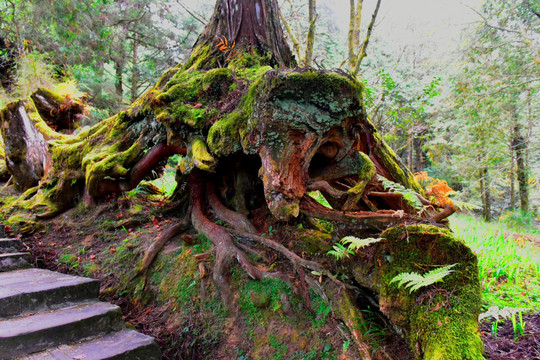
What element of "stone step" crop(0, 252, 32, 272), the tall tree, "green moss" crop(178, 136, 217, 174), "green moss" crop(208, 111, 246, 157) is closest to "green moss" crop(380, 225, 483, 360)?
"green moss" crop(208, 111, 246, 157)

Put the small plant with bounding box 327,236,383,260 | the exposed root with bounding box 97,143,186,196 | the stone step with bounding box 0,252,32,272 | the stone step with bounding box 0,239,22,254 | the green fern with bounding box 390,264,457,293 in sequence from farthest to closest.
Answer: the stone step with bounding box 0,239,22,254
the exposed root with bounding box 97,143,186,196
the stone step with bounding box 0,252,32,272
the small plant with bounding box 327,236,383,260
the green fern with bounding box 390,264,457,293

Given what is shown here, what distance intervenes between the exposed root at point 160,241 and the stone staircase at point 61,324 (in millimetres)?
587

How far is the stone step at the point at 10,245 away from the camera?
4750 millimetres

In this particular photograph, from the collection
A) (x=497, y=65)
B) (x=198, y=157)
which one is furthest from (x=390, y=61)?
(x=198, y=157)

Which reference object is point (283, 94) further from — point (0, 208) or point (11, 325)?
point (0, 208)

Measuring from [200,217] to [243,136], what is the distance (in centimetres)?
170

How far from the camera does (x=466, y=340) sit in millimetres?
2211

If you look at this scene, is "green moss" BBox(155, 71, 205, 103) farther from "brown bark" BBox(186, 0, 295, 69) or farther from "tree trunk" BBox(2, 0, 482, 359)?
"brown bark" BBox(186, 0, 295, 69)

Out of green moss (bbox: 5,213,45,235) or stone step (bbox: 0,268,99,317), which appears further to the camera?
green moss (bbox: 5,213,45,235)

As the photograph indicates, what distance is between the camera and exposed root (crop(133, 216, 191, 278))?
13.8 feet

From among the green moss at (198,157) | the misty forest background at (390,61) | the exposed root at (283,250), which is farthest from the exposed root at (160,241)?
the misty forest background at (390,61)

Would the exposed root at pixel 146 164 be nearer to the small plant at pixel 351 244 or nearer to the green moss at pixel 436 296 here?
the small plant at pixel 351 244

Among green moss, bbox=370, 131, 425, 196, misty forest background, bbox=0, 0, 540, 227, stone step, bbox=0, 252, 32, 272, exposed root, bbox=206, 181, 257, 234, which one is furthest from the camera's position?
misty forest background, bbox=0, 0, 540, 227

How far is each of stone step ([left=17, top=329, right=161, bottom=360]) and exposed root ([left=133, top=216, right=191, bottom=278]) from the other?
3.66ft
